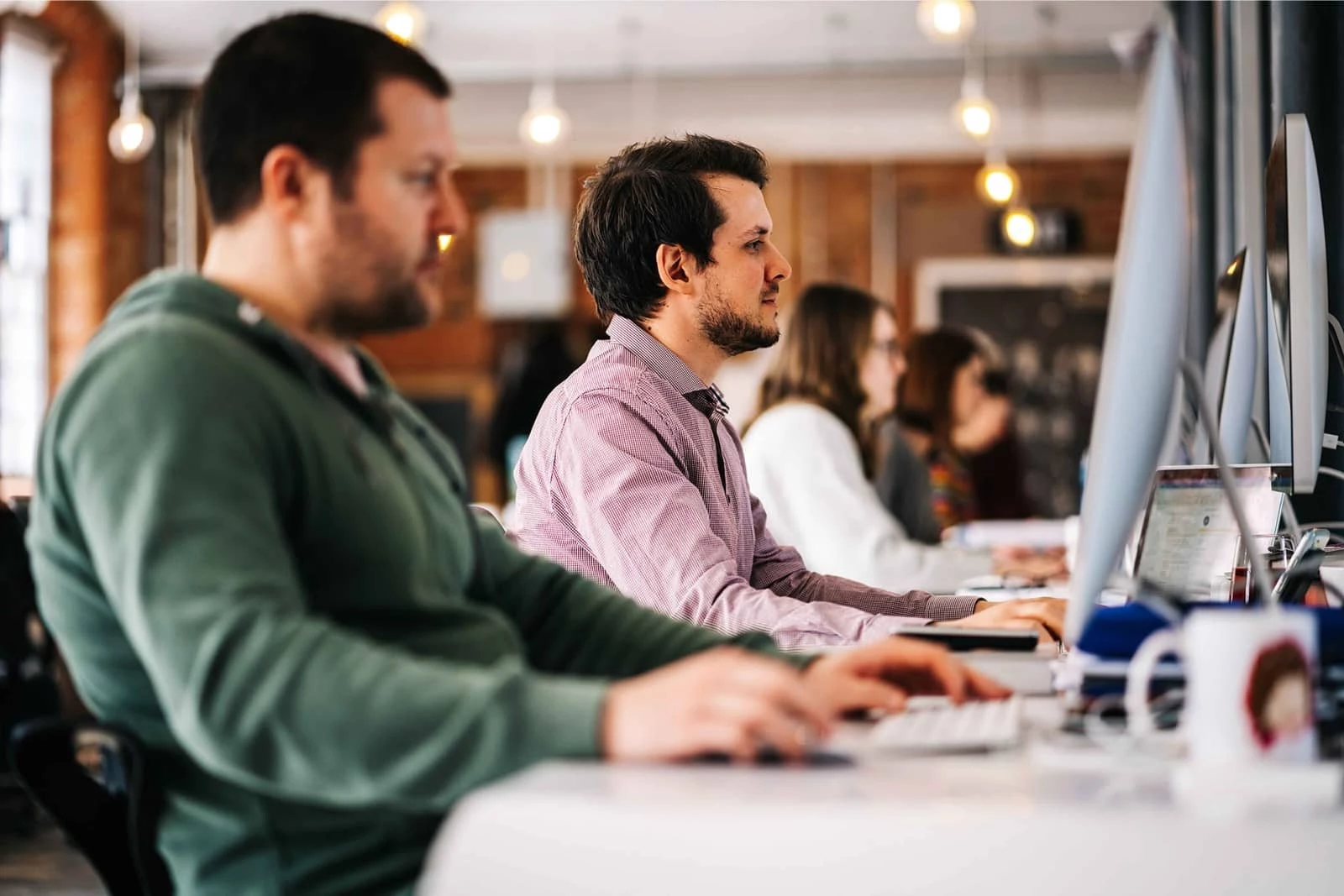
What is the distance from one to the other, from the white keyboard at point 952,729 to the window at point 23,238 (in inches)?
236

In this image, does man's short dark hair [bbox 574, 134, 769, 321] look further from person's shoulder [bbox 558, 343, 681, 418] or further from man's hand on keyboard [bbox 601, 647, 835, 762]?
man's hand on keyboard [bbox 601, 647, 835, 762]

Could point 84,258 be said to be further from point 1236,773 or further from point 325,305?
point 1236,773

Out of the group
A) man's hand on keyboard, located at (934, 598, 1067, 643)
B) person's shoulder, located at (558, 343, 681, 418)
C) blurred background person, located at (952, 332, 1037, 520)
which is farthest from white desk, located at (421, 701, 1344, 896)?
blurred background person, located at (952, 332, 1037, 520)

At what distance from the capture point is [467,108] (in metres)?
8.48

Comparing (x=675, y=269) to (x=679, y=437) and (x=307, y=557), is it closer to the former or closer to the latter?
(x=679, y=437)

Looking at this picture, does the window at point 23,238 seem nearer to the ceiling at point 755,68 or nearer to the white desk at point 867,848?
the ceiling at point 755,68

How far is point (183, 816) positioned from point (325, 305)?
40 cm

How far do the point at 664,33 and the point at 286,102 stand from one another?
6.82 meters

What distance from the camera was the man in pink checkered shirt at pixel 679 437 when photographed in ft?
6.52

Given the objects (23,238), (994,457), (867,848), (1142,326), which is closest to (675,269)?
(1142,326)

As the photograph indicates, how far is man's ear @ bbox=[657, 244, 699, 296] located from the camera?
2.50 meters

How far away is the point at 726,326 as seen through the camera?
97.8 inches

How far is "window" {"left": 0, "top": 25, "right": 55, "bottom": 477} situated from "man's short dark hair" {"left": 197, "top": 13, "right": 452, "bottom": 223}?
579cm

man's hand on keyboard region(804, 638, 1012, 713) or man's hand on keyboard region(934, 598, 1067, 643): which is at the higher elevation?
man's hand on keyboard region(804, 638, 1012, 713)
